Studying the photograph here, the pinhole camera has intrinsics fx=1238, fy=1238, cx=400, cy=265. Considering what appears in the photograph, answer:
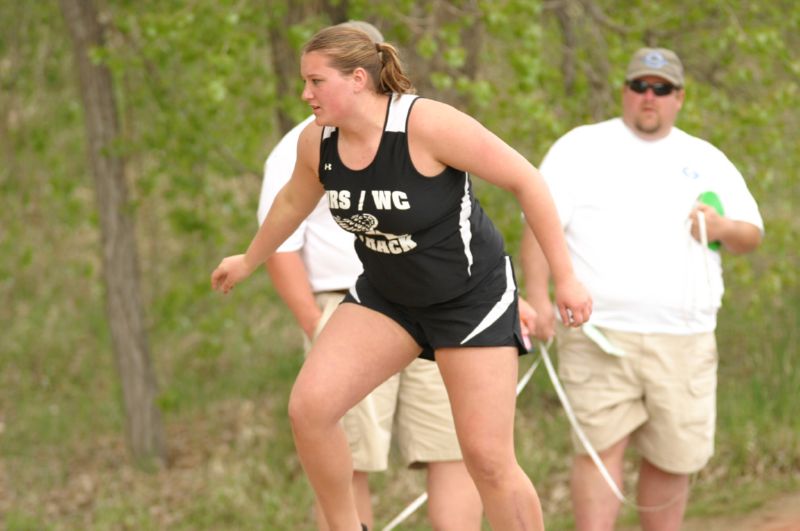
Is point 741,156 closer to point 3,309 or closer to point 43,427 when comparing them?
point 43,427

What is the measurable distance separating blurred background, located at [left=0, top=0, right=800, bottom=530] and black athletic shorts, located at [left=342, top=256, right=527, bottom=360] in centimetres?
283

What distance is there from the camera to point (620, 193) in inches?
188

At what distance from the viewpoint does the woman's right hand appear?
3908mm

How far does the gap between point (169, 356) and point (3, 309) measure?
6.55 ft

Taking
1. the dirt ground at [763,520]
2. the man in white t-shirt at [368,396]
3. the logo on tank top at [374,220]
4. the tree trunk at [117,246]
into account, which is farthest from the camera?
the tree trunk at [117,246]

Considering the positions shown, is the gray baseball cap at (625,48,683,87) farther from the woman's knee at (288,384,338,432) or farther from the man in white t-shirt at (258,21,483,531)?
the woman's knee at (288,384,338,432)

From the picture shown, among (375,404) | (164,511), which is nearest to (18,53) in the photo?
(164,511)

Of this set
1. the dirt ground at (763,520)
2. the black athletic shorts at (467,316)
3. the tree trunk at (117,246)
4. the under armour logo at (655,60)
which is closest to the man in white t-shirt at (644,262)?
the under armour logo at (655,60)

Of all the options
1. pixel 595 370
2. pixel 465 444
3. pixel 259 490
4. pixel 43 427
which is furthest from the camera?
pixel 43 427

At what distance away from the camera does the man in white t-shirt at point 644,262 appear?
477 cm

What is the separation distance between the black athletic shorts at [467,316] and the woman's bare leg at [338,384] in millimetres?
Answer: 36

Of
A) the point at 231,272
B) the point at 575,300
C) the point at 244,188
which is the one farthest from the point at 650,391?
the point at 244,188

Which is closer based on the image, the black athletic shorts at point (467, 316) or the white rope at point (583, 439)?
the black athletic shorts at point (467, 316)

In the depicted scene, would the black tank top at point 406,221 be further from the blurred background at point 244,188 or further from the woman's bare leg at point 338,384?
the blurred background at point 244,188
